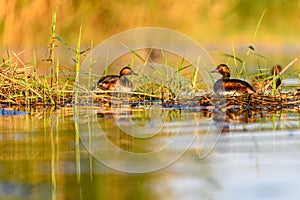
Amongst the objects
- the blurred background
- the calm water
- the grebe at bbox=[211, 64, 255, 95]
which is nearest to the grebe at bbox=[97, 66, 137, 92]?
the grebe at bbox=[211, 64, 255, 95]

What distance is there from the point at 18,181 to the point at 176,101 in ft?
12.8

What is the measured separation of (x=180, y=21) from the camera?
1769cm

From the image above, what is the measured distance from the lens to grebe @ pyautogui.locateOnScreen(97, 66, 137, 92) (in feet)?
28.7

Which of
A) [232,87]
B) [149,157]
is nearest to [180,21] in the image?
[232,87]

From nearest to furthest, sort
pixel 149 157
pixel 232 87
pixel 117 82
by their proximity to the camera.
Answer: pixel 149 157
pixel 232 87
pixel 117 82

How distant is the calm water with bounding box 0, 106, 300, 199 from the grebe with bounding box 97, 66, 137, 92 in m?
1.68

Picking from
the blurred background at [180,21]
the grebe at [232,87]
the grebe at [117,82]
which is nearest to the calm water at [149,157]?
the grebe at [232,87]

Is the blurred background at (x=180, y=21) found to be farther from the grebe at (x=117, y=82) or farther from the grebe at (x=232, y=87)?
the grebe at (x=232, y=87)

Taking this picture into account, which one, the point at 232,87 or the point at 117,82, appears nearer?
the point at 232,87

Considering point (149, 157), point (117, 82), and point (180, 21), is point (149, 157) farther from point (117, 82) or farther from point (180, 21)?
point (180, 21)

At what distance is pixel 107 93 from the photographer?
860 cm

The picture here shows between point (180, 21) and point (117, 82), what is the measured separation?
29.2ft

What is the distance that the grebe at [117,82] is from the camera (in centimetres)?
876

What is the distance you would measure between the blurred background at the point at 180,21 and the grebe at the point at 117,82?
758 cm
